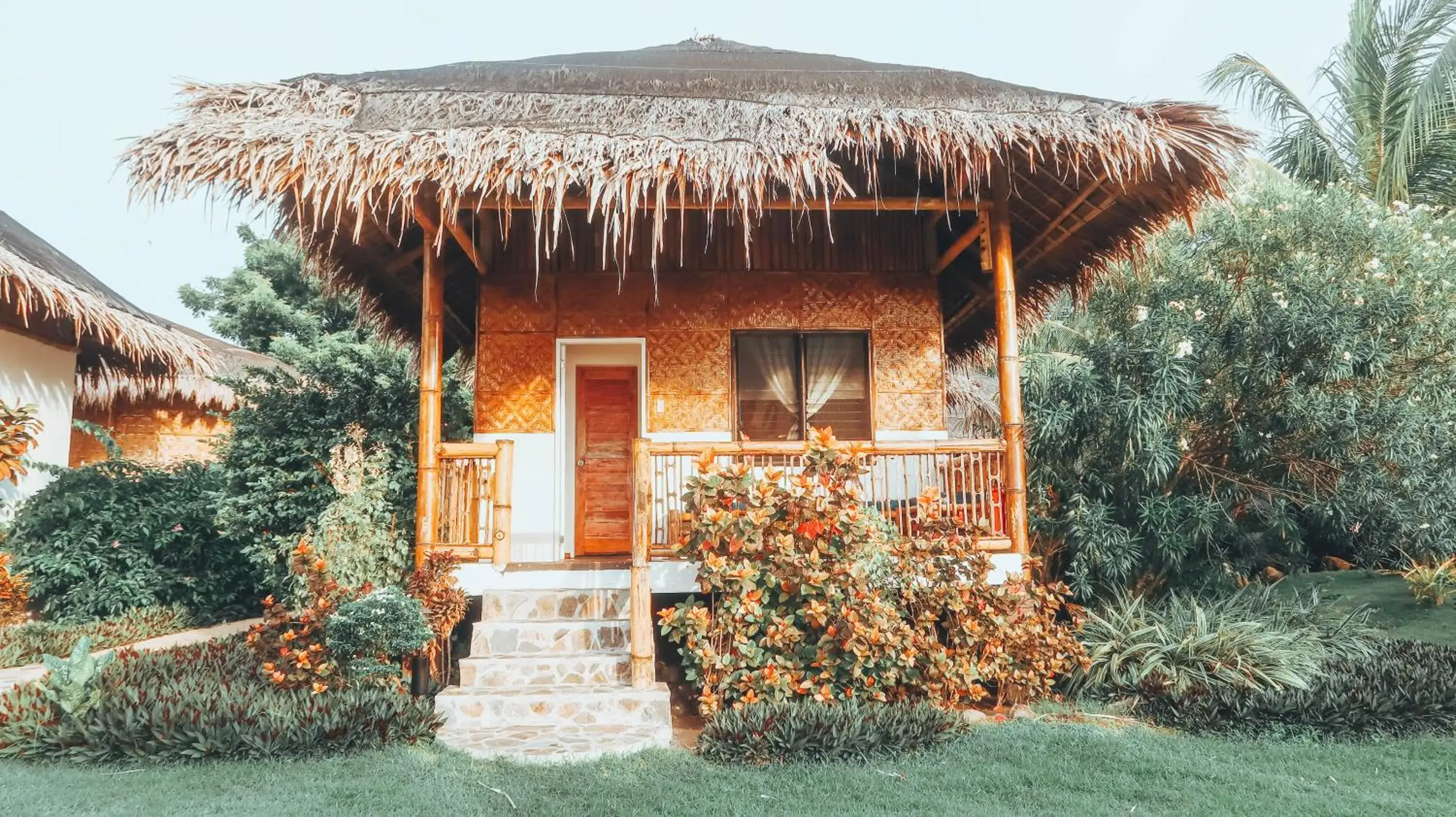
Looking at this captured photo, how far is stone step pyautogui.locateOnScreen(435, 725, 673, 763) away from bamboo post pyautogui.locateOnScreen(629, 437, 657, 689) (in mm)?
361

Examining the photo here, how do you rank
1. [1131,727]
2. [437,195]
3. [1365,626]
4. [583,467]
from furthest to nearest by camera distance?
1. [583,467]
2. [1365,626]
3. [437,195]
4. [1131,727]

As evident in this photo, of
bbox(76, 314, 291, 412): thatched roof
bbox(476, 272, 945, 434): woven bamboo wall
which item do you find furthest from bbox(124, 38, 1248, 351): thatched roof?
bbox(76, 314, 291, 412): thatched roof

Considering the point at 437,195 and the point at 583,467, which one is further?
the point at 583,467

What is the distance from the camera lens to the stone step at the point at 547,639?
5379mm

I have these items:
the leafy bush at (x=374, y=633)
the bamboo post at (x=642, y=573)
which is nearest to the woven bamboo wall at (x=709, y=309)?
the bamboo post at (x=642, y=573)

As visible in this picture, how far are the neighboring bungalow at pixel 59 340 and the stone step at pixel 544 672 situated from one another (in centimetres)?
573

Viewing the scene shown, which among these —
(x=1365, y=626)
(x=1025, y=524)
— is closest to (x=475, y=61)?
(x=1025, y=524)

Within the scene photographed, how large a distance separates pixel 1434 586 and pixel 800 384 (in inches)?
207

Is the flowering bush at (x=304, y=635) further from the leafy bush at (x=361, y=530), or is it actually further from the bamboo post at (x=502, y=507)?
the bamboo post at (x=502, y=507)

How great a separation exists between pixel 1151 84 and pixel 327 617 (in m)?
6.56

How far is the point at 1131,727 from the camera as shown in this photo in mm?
4730

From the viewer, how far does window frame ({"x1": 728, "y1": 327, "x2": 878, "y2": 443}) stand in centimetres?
720

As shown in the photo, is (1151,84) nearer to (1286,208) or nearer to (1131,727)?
(1286,208)

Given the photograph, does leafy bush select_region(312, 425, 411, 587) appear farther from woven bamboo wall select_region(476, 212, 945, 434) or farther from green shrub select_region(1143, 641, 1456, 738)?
green shrub select_region(1143, 641, 1456, 738)
